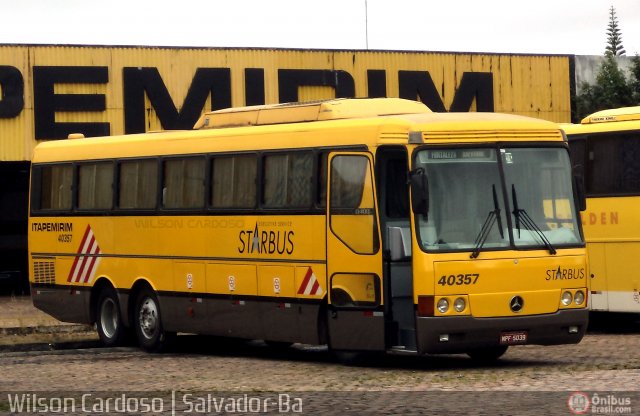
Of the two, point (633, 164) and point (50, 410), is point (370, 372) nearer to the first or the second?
point (50, 410)

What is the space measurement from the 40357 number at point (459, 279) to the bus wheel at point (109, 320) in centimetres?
704

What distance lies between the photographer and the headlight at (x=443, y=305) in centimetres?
1697

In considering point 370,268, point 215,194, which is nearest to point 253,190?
point 215,194

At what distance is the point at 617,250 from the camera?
24.0 metres

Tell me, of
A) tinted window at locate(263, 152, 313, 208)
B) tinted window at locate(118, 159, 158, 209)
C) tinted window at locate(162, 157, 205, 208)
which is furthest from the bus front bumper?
tinted window at locate(118, 159, 158, 209)

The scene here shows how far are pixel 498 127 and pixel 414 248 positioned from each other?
191cm

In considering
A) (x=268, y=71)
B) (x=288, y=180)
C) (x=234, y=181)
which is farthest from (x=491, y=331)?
(x=268, y=71)

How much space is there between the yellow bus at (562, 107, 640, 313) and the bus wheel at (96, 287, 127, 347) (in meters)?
7.59

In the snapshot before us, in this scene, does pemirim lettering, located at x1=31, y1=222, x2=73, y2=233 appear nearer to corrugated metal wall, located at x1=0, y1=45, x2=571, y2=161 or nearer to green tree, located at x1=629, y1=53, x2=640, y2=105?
corrugated metal wall, located at x1=0, y1=45, x2=571, y2=161

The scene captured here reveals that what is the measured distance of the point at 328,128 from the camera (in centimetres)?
1873

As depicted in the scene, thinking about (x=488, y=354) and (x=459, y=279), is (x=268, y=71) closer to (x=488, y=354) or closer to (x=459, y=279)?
(x=488, y=354)

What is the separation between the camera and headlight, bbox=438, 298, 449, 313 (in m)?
17.0

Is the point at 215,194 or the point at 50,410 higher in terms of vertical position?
the point at 215,194

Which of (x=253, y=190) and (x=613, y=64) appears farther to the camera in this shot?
(x=613, y=64)
